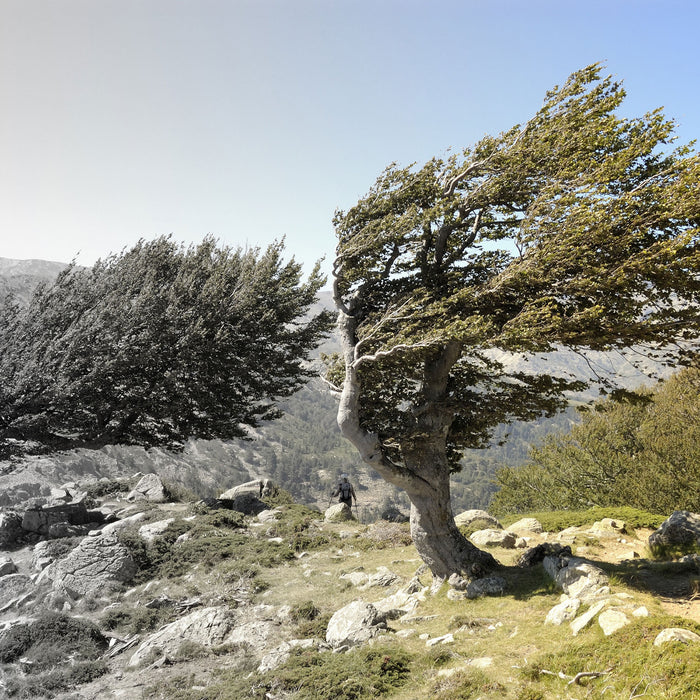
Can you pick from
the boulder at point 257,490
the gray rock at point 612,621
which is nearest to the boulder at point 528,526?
the gray rock at point 612,621

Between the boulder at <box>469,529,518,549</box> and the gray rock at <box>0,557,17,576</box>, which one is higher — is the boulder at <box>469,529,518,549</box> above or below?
above

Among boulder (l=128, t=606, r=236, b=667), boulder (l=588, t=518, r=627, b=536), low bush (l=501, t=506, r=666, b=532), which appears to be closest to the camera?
boulder (l=128, t=606, r=236, b=667)

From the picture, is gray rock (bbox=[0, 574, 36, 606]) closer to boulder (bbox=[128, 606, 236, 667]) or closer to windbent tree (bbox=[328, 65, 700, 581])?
boulder (bbox=[128, 606, 236, 667])

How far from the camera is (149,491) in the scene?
28.5 m

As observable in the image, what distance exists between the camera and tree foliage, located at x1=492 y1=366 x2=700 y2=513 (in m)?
26.0

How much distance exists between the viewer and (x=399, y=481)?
1203 centimetres

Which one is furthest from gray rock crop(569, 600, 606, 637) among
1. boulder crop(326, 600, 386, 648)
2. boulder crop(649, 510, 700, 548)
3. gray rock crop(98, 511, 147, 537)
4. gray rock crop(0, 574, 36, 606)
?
gray rock crop(98, 511, 147, 537)

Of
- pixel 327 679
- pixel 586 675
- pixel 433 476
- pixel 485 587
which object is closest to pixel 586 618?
pixel 586 675

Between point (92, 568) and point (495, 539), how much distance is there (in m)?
14.7

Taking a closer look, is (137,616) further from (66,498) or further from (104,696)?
(66,498)

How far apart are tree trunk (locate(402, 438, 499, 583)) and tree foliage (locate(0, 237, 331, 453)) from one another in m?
14.1

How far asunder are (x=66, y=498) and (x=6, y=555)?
9135 millimetres

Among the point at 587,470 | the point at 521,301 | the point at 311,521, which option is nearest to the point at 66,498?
the point at 311,521

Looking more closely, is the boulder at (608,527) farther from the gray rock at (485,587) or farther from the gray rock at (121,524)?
the gray rock at (121,524)
